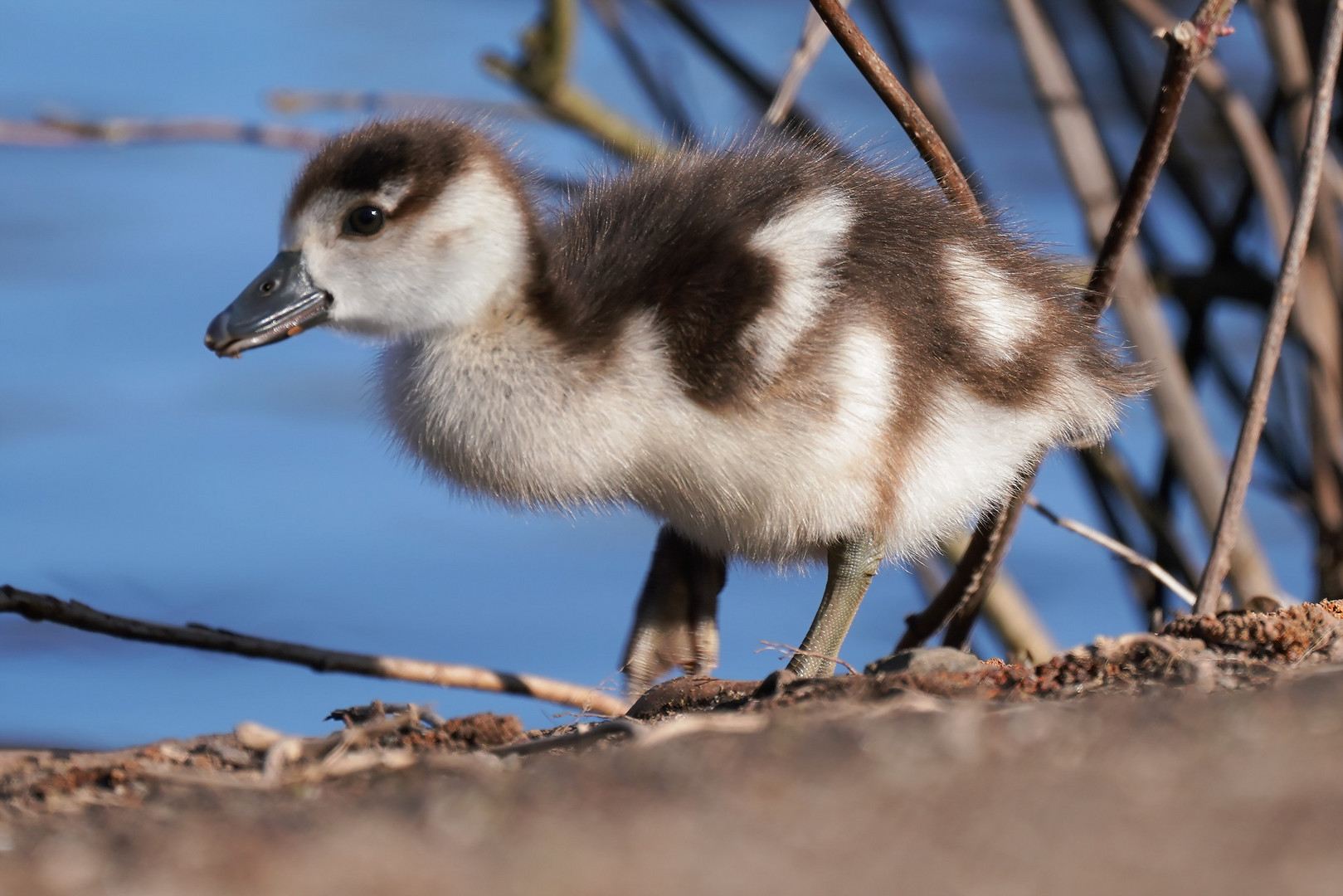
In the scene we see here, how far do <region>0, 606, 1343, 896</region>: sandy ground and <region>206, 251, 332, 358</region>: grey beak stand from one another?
0.76 metres

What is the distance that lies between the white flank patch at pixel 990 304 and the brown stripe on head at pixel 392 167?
74cm

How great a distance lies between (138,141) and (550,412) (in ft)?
5.37

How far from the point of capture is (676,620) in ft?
8.14

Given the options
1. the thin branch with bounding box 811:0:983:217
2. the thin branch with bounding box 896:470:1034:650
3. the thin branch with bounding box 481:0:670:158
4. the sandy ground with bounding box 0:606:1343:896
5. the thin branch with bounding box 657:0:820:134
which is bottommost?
the sandy ground with bounding box 0:606:1343:896

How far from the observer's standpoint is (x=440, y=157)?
2160mm

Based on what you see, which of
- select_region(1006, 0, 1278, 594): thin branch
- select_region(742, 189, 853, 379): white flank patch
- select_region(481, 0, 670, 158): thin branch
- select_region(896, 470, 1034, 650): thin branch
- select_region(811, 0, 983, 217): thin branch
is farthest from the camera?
select_region(481, 0, 670, 158): thin branch

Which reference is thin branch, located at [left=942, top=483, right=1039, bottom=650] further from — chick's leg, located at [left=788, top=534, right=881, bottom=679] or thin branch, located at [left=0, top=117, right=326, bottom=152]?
thin branch, located at [left=0, top=117, right=326, bottom=152]

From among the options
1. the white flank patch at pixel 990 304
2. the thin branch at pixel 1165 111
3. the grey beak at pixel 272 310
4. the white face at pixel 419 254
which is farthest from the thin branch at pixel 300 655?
the thin branch at pixel 1165 111

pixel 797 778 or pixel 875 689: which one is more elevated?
pixel 875 689

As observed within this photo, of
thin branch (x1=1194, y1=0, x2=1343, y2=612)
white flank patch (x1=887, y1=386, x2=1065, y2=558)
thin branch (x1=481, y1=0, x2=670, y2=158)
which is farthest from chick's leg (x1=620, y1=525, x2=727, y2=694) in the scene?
thin branch (x1=481, y1=0, x2=670, y2=158)

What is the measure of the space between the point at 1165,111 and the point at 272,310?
1.35 m

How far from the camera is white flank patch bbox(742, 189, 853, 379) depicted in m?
2.01

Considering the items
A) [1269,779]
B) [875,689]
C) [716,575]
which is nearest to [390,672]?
[716,575]

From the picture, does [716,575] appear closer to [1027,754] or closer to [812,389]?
[812,389]
